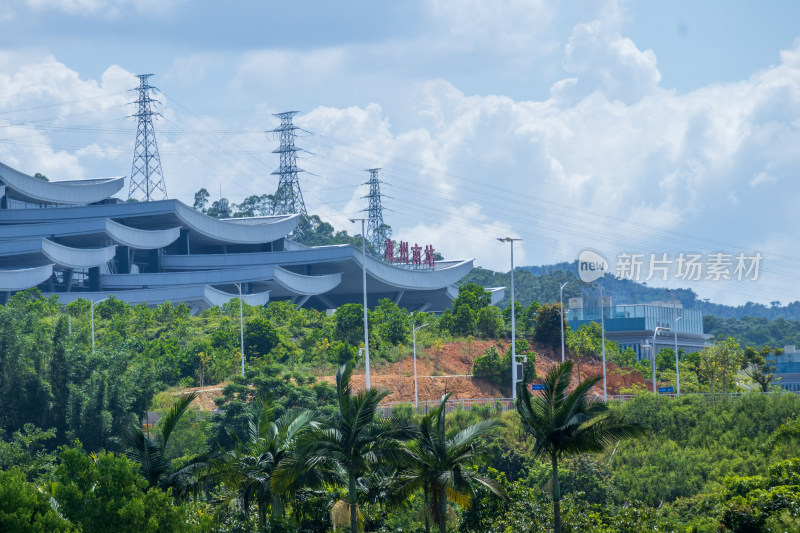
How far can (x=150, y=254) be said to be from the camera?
86938 millimetres

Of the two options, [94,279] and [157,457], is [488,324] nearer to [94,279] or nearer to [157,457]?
[94,279]

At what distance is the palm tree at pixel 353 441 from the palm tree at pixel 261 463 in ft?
2.90

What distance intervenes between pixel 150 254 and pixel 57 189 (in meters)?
9.05

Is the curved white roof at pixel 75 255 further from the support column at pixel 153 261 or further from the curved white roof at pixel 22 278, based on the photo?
the support column at pixel 153 261

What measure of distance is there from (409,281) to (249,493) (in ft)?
236

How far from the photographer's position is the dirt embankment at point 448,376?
54094 mm

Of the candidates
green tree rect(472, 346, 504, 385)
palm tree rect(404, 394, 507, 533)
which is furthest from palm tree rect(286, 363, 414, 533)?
green tree rect(472, 346, 504, 385)

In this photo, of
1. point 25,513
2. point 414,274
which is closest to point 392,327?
point 414,274

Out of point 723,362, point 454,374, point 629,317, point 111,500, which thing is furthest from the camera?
point 629,317

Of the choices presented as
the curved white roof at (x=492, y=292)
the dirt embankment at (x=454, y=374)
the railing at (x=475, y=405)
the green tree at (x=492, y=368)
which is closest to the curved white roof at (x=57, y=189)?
the curved white roof at (x=492, y=292)

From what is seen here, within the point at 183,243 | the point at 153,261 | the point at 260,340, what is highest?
the point at 183,243

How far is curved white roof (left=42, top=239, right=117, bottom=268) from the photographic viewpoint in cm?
7488

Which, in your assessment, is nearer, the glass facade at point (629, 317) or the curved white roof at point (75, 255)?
the curved white roof at point (75, 255)

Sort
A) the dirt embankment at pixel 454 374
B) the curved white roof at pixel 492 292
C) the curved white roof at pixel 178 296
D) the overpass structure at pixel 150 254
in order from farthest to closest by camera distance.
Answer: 1. the curved white roof at pixel 492 292
2. the overpass structure at pixel 150 254
3. the curved white roof at pixel 178 296
4. the dirt embankment at pixel 454 374
